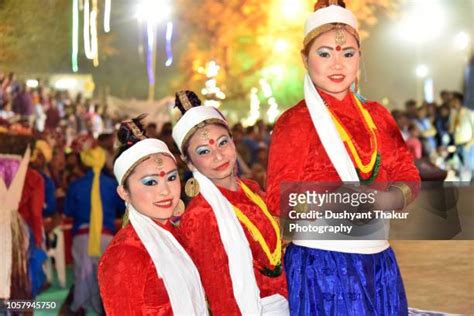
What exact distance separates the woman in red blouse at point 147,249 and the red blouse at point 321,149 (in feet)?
1.21

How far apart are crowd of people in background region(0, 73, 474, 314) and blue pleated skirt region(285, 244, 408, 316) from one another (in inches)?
143

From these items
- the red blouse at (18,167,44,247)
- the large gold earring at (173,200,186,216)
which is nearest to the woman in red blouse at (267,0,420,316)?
the large gold earring at (173,200,186,216)

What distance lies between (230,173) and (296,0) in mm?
13105

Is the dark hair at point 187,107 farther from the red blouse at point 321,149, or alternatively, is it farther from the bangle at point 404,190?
the bangle at point 404,190

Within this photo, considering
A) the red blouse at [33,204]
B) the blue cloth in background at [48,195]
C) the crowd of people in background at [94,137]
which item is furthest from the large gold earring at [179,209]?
the blue cloth in background at [48,195]

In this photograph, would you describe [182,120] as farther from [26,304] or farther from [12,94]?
[12,94]

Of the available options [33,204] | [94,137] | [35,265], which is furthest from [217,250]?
[94,137]

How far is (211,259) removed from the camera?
3.08 meters

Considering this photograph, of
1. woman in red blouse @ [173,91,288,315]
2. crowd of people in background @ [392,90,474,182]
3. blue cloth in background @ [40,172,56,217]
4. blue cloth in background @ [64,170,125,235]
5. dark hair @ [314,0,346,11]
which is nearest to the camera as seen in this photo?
woman in red blouse @ [173,91,288,315]

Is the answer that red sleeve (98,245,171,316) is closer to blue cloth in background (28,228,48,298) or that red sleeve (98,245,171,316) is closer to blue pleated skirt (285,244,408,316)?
blue pleated skirt (285,244,408,316)

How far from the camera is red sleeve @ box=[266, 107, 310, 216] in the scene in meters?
2.94

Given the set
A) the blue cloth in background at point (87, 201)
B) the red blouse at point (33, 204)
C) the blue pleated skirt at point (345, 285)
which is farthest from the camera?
the blue cloth in background at point (87, 201)

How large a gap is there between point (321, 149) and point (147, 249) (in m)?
0.69

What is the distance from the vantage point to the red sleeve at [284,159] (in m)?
2.94
